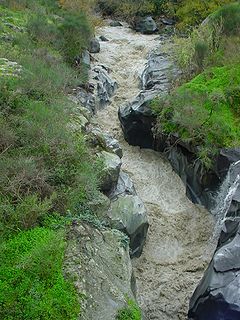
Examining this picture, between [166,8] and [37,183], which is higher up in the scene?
[37,183]

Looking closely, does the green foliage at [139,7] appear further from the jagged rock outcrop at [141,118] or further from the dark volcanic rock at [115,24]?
the jagged rock outcrop at [141,118]

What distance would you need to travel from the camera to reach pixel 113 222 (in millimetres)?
7449

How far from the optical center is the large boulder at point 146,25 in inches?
786

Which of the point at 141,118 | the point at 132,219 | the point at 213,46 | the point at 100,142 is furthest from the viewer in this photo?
the point at 213,46

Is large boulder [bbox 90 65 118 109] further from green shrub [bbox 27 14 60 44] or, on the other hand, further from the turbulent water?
green shrub [bbox 27 14 60 44]

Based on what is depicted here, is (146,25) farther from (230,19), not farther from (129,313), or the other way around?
(129,313)

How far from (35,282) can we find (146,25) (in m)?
A: 17.4

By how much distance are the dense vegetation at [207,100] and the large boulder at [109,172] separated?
193cm

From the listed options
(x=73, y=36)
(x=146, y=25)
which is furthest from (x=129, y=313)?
(x=146, y=25)

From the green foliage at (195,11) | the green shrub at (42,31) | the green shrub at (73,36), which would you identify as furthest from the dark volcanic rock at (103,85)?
the green foliage at (195,11)

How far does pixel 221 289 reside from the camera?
6.05 meters

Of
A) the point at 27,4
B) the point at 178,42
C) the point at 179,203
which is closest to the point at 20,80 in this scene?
the point at 179,203

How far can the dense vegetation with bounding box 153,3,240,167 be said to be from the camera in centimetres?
919

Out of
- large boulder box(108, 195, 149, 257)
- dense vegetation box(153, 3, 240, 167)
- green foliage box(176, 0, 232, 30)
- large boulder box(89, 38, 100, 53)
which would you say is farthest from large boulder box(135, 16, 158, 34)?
large boulder box(108, 195, 149, 257)
